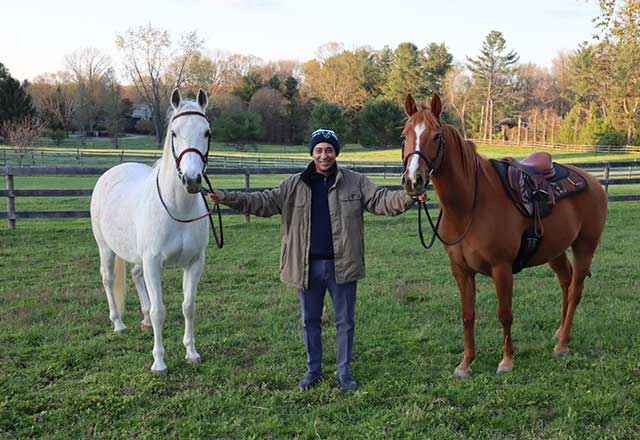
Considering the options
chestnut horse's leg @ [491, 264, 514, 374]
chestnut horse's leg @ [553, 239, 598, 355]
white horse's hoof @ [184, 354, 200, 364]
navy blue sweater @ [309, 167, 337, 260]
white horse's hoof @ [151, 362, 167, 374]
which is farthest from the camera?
chestnut horse's leg @ [553, 239, 598, 355]

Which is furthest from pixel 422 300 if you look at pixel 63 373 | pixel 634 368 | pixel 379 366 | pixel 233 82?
pixel 233 82

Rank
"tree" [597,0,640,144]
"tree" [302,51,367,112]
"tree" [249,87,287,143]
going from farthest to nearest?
"tree" [302,51,367,112]
"tree" [249,87,287,143]
"tree" [597,0,640,144]

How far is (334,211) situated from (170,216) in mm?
1313

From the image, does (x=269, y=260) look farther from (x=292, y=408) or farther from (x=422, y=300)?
(x=292, y=408)

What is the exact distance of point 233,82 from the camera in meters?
58.8

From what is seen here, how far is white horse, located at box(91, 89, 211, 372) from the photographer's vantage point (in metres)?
3.47

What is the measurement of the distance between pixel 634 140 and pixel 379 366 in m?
50.1

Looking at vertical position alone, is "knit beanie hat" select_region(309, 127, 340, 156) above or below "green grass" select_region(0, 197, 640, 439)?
above

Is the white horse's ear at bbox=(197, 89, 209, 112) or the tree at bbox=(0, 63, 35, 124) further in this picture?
the tree at bbox=(0, 63, 35, 124)

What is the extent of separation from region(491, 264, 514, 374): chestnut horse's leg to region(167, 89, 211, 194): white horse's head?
2.30 m

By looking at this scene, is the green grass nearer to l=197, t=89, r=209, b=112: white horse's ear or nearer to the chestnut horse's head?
the chestnut horse's head

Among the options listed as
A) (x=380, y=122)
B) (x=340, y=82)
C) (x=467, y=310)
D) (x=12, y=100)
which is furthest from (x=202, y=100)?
(x=340, y=82)

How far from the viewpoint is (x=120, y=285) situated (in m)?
5.00

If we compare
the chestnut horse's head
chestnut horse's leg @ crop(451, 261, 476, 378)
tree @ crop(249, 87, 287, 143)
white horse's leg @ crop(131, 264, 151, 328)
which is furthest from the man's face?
tree @ crop(249, 87, 287, 143)
